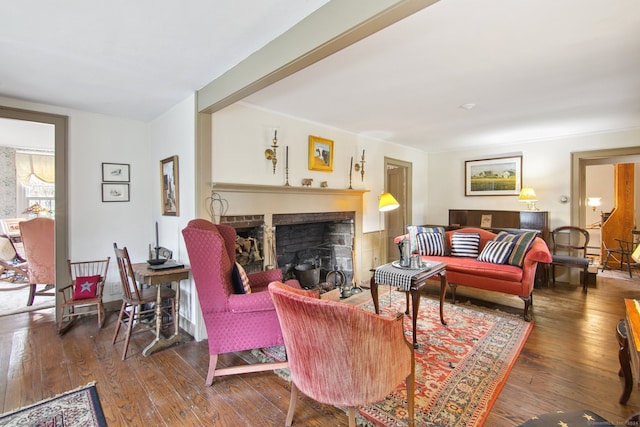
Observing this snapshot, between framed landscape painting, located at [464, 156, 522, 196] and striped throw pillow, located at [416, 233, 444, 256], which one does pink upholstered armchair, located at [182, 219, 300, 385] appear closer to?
striped throw pillow, located at [416, 233, 444, 256]

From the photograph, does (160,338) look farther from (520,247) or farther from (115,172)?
(520,247)

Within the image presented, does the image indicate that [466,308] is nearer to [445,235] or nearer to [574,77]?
[445,235]

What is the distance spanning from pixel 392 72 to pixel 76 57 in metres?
2.47

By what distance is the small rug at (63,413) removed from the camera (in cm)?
177

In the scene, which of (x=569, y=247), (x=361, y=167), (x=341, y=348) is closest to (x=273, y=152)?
(x=361, y=167)

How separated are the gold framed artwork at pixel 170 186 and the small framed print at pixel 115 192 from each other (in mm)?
604

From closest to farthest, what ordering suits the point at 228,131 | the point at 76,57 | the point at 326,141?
the point at 76,57 < the point at 228,131 < the point at 326,141

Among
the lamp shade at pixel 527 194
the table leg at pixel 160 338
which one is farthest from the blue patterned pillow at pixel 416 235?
the table leg at pixel 160 338

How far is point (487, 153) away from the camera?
5.86 meters

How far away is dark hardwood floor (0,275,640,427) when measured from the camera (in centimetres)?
184

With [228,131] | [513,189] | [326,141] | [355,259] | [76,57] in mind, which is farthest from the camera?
[513,189]

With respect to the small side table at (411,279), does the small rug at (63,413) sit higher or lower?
lower

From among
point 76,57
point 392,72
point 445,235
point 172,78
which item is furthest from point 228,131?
point 445,235

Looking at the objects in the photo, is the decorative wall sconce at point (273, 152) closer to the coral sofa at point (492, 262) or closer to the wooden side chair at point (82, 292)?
the wooden side chair at point (82, 292)
